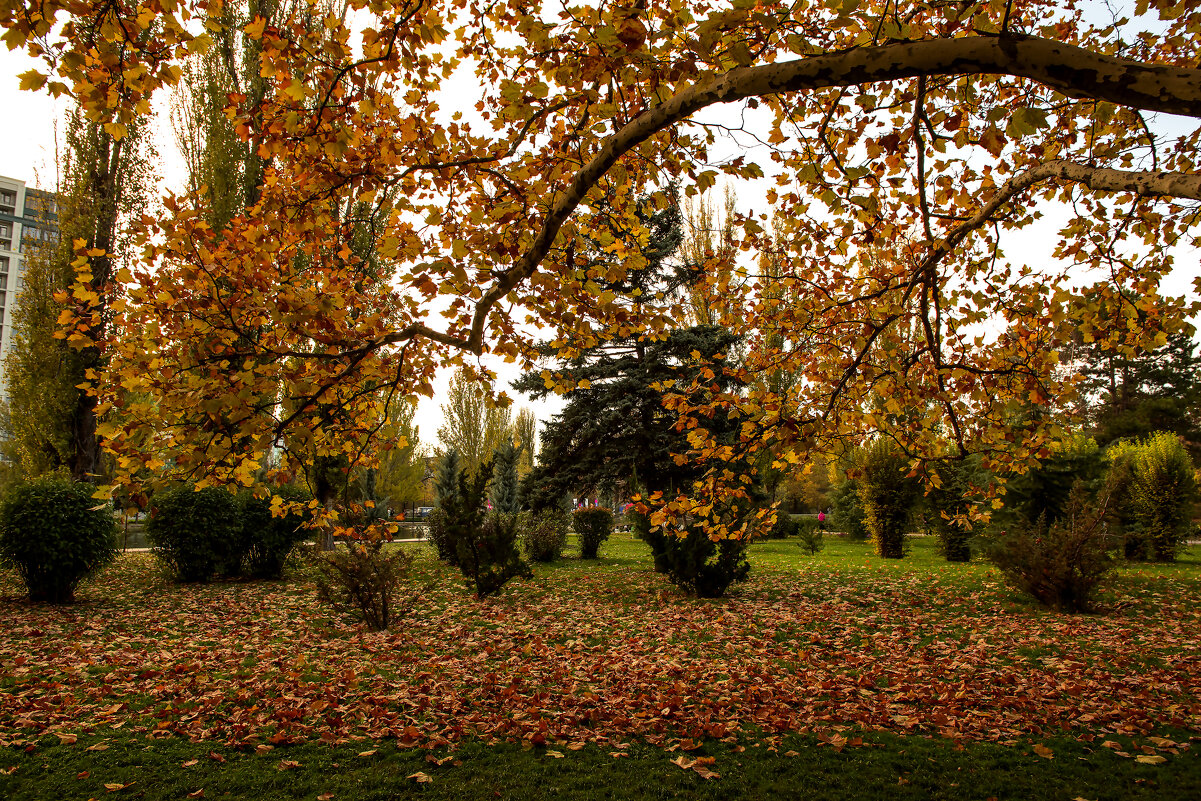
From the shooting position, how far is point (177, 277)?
122 inches

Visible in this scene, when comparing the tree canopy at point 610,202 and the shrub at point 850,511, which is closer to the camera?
the tree canopy at point 610,202

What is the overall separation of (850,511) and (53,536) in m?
20.8

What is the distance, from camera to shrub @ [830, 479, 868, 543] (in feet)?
67.2

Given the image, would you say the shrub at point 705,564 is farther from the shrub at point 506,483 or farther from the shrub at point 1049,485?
the shrub at point 506,483

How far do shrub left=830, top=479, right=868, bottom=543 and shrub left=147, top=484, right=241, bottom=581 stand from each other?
58.5ft

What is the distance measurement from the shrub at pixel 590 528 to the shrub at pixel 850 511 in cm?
969

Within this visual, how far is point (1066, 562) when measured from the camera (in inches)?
293

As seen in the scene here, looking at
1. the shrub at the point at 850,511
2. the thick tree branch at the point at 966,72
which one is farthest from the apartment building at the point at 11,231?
the thick tree branch at the point at 966,72

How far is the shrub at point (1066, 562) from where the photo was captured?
24.3ft

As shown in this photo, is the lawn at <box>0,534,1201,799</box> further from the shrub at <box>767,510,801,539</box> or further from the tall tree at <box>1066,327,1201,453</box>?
the tall tree at <box>1066,327,1201,453</box>

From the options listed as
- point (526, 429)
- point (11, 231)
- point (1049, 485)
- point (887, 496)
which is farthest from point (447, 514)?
point (11, 231)

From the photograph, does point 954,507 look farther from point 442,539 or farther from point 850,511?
point 442,539

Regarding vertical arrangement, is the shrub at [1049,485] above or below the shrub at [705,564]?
above

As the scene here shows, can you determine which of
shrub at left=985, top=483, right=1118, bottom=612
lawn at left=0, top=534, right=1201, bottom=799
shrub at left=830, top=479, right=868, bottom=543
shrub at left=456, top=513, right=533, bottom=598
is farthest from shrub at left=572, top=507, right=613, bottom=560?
shrub at left=830, top=479, right=868, bottom=543
